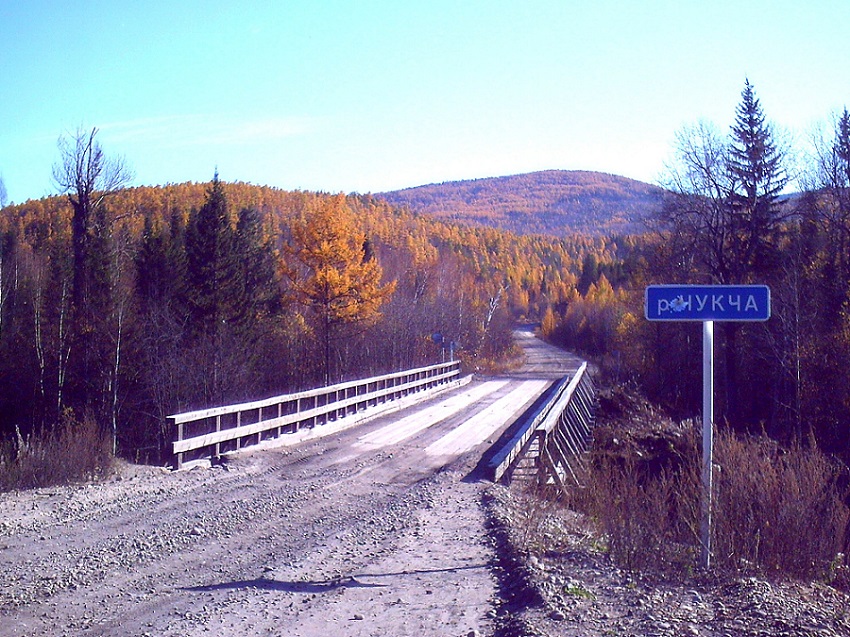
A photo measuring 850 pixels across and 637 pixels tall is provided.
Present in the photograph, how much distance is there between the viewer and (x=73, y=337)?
34500 millimetres

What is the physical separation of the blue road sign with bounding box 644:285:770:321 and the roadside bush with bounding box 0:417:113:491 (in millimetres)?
7804

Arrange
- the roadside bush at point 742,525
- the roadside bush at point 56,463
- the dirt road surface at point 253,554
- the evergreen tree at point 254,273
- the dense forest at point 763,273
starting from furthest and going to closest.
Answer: the evergreen tree at point 254,273 < the dense forest at point 763,273 < the roadside bush at point 56,463 < the roadside bush at point 742,525 < the dirt road surface at point 253,554

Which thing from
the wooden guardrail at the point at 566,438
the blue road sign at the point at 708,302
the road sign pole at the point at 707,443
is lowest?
the wooden guardrail at the point at 566,438

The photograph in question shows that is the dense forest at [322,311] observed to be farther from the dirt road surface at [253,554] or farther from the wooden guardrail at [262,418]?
the dirt road surface at [253,554]

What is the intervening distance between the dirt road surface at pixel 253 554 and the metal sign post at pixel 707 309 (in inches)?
74.1

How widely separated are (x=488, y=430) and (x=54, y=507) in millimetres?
11292

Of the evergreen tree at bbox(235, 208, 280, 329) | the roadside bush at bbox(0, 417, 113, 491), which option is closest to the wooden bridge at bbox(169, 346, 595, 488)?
the roadside bush at bbox(0, 417, 113, 491)

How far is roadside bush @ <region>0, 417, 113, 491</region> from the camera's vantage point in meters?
10.3

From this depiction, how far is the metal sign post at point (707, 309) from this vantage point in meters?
6.43

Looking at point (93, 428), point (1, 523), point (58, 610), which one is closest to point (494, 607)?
point (58, 610)

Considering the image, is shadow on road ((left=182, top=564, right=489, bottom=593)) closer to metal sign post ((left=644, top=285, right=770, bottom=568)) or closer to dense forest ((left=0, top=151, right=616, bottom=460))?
metal sign post ((left=644, top=285, right=770, bottom=568))

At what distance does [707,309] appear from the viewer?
654cm

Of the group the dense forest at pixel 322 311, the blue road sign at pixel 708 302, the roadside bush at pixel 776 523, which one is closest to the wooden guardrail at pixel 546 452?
the roadside bush at pixel 776 523

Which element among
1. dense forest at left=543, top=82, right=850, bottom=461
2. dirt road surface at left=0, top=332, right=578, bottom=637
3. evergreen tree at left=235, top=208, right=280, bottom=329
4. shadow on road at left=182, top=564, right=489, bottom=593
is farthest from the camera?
evergreen tree at left=235, top=208, right=280, bottom=329
